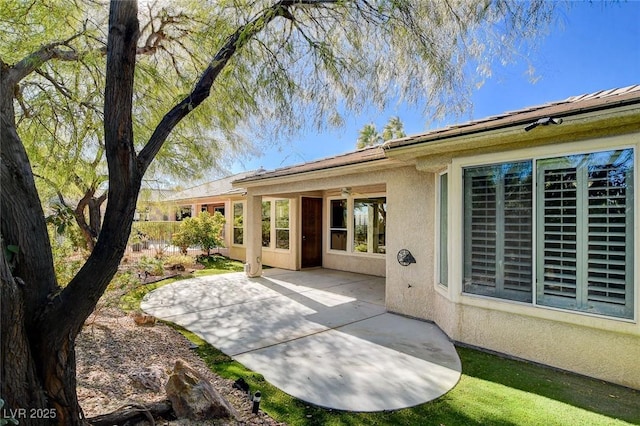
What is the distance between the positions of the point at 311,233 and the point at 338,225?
4.35 feet

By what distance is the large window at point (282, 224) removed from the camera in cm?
1455

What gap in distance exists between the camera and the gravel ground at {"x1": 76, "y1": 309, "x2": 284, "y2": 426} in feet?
12.3

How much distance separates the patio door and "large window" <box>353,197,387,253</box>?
210cm

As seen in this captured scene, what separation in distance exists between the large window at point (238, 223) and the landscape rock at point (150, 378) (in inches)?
519

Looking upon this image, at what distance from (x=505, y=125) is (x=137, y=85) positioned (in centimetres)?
632

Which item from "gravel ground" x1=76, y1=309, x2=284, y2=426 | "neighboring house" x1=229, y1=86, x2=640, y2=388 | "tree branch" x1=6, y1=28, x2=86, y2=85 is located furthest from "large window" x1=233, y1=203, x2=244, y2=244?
"tree branch" x1=6, y1=28, x2=86, y2=85

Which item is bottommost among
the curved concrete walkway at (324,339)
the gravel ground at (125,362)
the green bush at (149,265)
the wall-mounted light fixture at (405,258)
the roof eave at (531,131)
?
the curved concrete walkway at (324,339)

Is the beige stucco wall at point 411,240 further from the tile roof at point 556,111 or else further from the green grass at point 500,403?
the green grass at point 500,403

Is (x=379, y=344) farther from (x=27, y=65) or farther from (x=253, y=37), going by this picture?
(x=27, y=65)

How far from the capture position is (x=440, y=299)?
22.4 ft

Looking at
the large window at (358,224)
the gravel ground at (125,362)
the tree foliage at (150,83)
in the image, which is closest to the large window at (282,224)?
the large window at (358,224)

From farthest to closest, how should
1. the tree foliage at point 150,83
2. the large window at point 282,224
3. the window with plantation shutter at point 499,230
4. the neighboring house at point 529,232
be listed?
the large window at point 282,224, the window with plantation shutter at point 499,230, the neighboring house at point 529,232, the tree foliage at point 150,83

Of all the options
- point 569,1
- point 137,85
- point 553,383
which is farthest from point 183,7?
point 553,383

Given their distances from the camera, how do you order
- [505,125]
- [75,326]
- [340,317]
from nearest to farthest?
1. [75,326]
2. [505,125]
3. [340,317]
